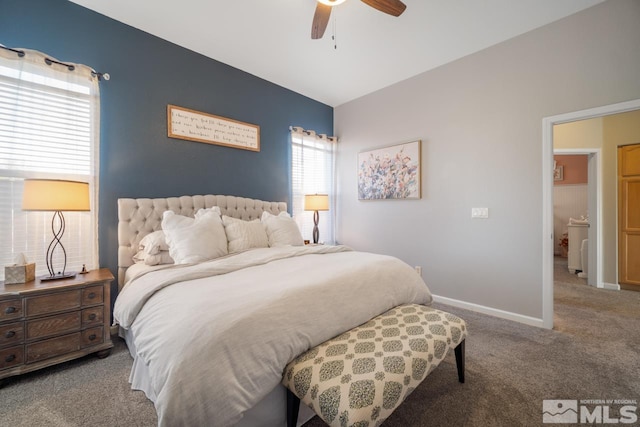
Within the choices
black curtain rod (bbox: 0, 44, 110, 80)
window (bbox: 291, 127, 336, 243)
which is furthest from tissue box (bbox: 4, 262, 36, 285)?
window (bbox: 291, 127, 336, 243)

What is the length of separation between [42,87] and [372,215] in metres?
3.77

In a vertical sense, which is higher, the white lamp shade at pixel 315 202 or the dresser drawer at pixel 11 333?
the white lamp shade at pixel 315 202

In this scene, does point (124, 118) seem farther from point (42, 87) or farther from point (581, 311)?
point (581, 311)

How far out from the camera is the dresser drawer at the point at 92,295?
192 cm

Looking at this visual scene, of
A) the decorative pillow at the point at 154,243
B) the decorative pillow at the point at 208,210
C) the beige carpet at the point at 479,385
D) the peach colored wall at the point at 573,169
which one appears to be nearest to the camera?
the beige carpet at the point at 479,385

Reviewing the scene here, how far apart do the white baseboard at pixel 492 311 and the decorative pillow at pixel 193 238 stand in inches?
107

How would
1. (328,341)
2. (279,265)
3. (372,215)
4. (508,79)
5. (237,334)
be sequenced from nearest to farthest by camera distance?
1. (237,334)
2. (328,341)
3. (279,265)
4. (508,79)
5. (372,215)

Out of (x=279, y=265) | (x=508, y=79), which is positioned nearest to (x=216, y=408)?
(x=279, y=265)

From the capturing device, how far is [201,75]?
3.04 metres

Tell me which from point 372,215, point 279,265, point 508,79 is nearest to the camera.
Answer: point 279,265

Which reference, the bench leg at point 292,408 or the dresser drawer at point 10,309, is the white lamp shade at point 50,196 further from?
the bench leg at point 292,408

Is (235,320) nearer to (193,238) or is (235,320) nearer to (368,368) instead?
(368,368)

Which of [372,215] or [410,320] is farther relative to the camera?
[372,215]

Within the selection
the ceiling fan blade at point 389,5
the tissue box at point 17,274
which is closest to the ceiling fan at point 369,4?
the ceiling fan blade at point 389,5
